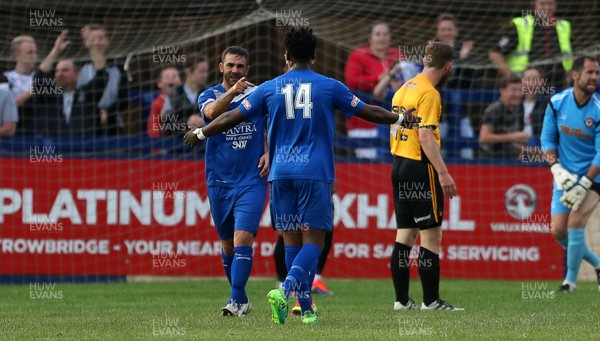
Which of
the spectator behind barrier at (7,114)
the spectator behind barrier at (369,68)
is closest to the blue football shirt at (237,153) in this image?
the spectator behind barrier at (7,114)

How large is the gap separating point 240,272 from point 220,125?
1.62m

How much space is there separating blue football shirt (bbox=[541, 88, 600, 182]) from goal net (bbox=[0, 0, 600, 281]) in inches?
98.9

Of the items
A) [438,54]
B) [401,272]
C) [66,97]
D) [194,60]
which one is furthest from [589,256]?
[66,97]

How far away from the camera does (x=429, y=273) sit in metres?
11.1

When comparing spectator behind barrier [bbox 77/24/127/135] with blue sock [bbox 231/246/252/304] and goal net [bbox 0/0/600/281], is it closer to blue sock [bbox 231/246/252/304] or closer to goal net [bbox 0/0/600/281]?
goal net [bbox 0/0/600/281]

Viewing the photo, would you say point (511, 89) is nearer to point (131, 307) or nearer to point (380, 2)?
point (380, 2)

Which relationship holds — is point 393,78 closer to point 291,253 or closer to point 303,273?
point 291,253

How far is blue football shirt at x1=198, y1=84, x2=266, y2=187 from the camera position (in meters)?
10.6

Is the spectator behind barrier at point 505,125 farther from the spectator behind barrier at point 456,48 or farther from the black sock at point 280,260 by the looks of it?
the black sock at point 280,260

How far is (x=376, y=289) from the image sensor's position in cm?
1430

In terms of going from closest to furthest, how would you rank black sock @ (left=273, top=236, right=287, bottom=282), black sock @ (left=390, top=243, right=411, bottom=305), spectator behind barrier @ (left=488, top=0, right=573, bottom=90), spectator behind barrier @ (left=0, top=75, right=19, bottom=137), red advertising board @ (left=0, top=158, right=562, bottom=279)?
black sock @ (left=390, top=243, right=411, bottom=305) < black sock @ (left=273, top=236, right=287, bottom=282) < red advertising board @ (left=0, top=158, right=562, bottom=279) < spectator behind barrier @ (left=0, top=75, right=19, bottom=137) < spectator behind barrier @ (left=488, top=0, right=573, bottom=90)

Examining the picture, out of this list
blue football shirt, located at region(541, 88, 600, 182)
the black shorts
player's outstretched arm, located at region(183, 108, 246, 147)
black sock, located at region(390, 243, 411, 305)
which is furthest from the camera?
blue football shirt, located at region(541, 88, 600, 182)

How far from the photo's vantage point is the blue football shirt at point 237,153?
10.6m

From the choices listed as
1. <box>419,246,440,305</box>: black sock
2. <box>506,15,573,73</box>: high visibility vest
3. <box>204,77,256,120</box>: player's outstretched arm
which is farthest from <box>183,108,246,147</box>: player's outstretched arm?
<box>506,15,573,73</box>: high visibility vest
